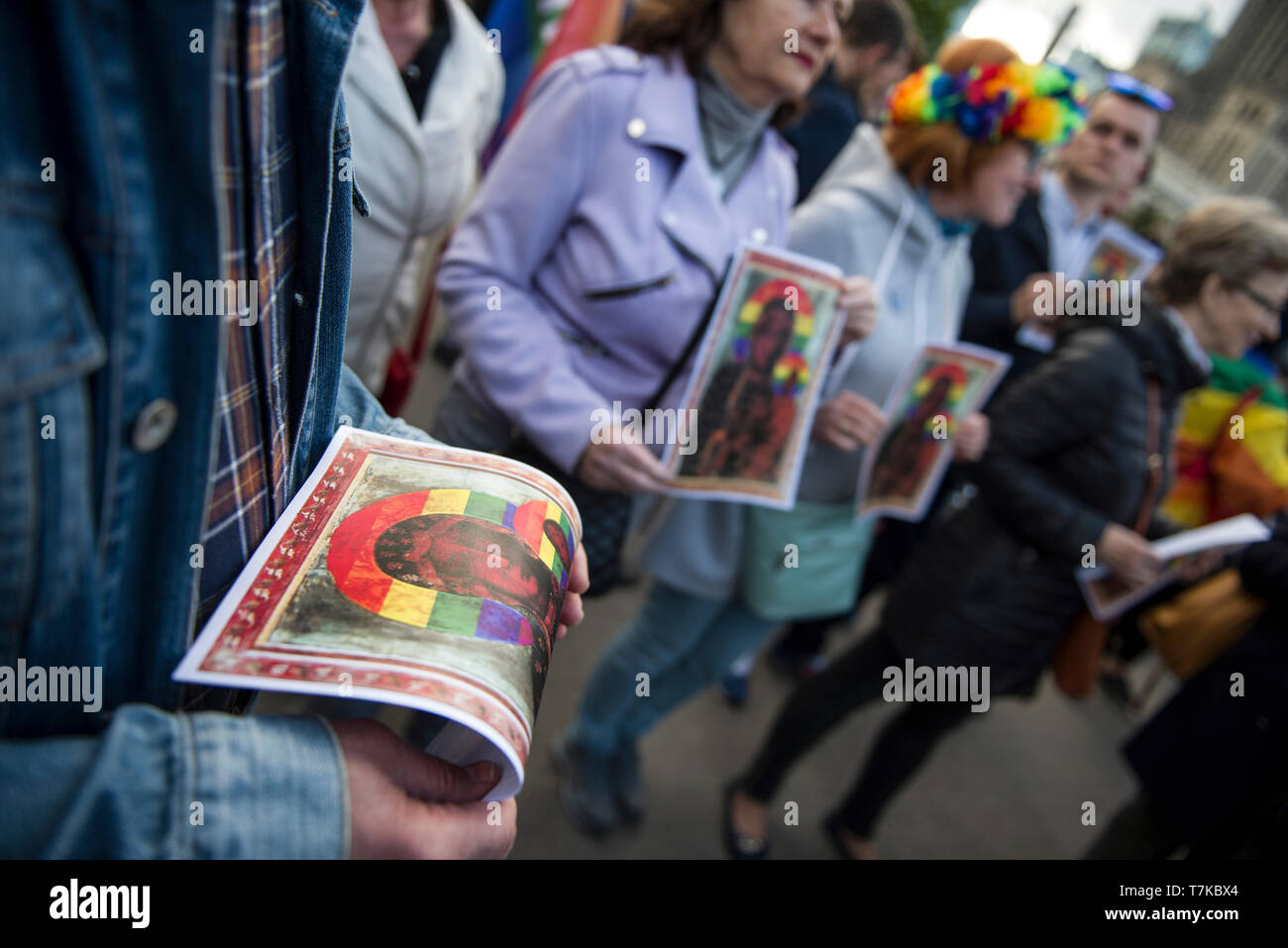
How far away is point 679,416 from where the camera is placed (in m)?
1.56

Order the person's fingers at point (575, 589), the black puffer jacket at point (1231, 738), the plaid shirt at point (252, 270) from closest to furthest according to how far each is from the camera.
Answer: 1. the plaid shirt at point (252, 270)
2. the person's fingers at point (575, 589)
3. the black puffer jacket at point (1231, 738)

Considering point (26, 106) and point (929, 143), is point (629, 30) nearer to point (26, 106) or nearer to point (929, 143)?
point (929, 143)

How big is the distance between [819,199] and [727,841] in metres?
1.99

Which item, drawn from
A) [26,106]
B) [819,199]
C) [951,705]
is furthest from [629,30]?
[951,705]

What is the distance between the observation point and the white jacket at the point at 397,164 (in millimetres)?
1730

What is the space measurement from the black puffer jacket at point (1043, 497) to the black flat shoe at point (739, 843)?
81 centimetres

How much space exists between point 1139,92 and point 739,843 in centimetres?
310

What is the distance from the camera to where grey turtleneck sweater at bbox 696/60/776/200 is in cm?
157

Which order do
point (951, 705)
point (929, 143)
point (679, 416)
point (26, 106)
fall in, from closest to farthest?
point (26, 106)
point (679, 416)
point (929, 143)
point (951, 705)

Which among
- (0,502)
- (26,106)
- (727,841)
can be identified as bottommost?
(727,841)

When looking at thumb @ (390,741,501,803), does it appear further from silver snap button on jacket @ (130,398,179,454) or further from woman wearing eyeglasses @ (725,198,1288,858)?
woman wearing eyeglasses @ (725,198,1288,858)

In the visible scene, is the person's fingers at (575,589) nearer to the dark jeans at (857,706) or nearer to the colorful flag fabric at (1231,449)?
the dark jeans at (857,706)

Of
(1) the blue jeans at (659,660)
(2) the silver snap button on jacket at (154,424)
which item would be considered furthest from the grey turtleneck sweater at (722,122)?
(2) the silver snap button on jacket at (154,424)

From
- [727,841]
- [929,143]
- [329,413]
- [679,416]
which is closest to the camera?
[329,413]
